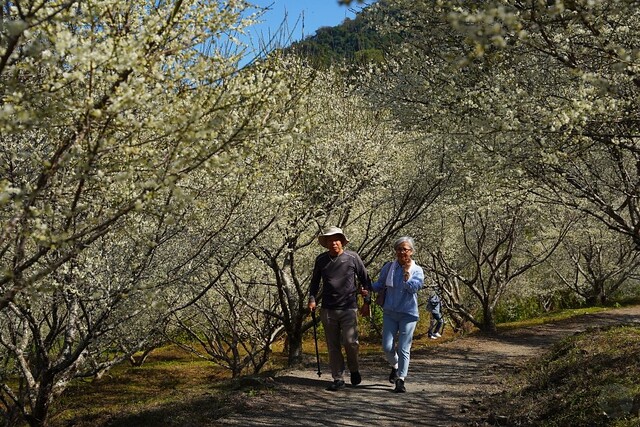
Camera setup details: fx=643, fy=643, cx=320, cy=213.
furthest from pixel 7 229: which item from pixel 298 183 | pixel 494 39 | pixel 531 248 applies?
pixel 531 248

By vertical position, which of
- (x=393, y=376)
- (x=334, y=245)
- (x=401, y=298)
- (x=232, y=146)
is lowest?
(x=393, y=376)

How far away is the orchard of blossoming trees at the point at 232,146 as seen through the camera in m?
4.01

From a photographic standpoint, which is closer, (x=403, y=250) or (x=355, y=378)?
(x=403, y=250)

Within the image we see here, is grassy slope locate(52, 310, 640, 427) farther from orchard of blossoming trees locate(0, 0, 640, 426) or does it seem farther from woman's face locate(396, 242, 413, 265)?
woman's face locate(396, 242, 413, 265)

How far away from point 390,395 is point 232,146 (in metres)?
4.90

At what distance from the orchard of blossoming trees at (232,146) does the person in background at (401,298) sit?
1848 mm

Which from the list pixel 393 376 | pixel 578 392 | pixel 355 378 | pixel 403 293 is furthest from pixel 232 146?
pixel 393 376

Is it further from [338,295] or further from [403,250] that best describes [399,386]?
[403,250]

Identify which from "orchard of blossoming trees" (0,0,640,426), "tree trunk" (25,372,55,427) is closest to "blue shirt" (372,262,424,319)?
"orchard of blossoming trees" (0,0,640,426)

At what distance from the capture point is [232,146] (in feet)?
15.7

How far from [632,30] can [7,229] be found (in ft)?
21.3

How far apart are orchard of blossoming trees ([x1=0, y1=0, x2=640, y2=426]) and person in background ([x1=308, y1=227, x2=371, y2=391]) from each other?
4.12 feet

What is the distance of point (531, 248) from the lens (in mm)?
29672

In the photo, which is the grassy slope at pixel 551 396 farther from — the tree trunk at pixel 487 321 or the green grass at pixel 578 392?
the tree trunk at pixel 487 321
